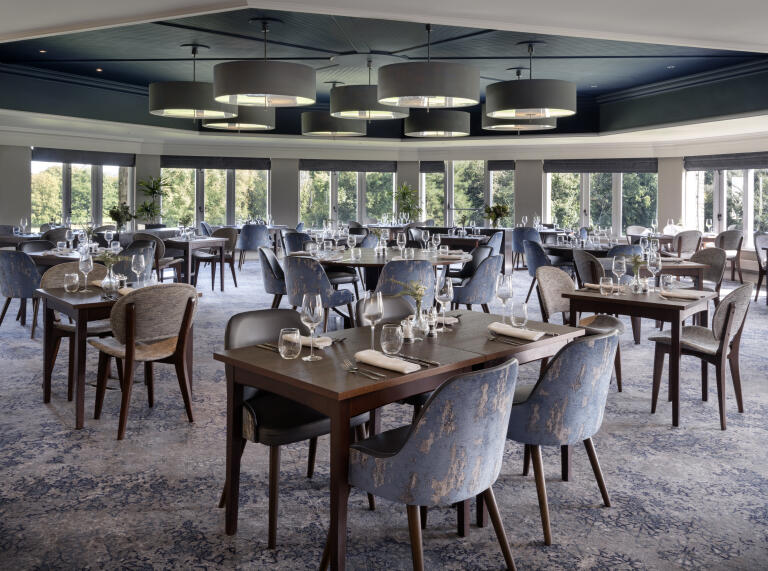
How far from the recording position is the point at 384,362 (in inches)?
103

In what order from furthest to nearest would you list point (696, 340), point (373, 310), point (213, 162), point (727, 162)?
point (213, 162) < point (727, 162) < point (696, 340) < point (373, 310)

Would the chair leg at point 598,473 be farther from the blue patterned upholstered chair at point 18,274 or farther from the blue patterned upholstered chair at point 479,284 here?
the blue patterned upholstered chair at point 18,274

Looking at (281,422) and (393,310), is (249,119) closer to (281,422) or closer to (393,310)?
(393,310)

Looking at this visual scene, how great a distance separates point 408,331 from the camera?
3.14 meters

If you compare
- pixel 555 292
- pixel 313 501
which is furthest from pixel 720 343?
pixel 313 501

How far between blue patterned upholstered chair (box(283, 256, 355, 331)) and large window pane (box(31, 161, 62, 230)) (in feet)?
27.0

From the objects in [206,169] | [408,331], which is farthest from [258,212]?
[408,331]

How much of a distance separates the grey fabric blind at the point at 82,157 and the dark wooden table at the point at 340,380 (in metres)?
11.2

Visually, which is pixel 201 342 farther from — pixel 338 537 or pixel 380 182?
pixel 380 182

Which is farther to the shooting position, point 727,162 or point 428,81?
point 727,162

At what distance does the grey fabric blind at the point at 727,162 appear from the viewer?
460 inches

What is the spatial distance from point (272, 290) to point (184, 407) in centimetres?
265

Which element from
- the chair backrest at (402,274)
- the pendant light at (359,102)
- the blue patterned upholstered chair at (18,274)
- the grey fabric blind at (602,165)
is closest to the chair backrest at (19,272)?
the blue patterned upholstered chair at (18,274)

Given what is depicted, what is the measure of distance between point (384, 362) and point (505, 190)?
43.1ft
